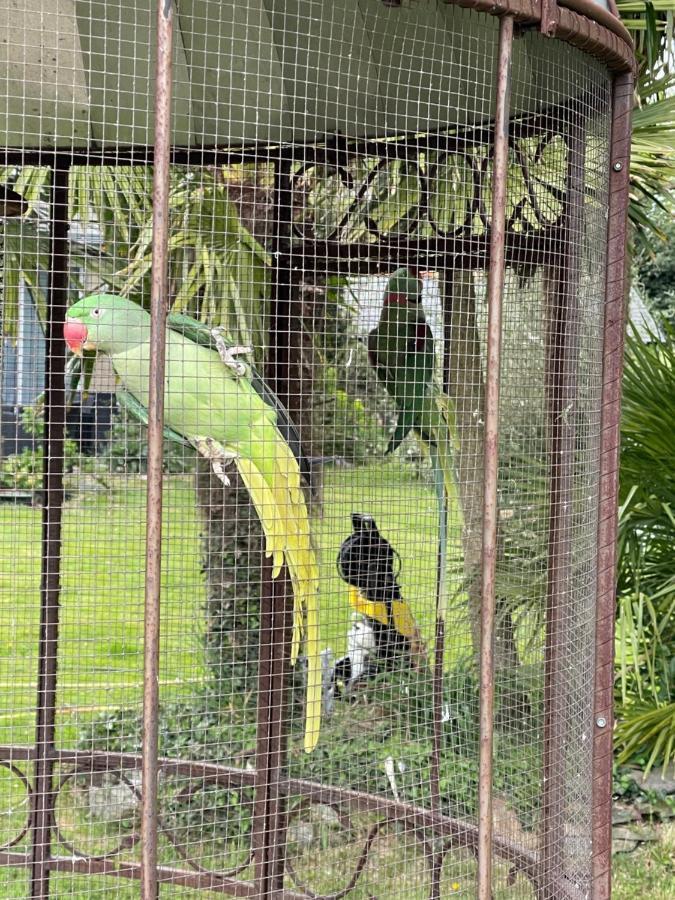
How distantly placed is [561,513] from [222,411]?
687 mm

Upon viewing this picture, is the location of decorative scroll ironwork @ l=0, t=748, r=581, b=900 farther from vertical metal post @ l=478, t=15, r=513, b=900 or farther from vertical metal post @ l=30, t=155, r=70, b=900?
vertical metal post @ l=478, t=15, r=513, b=900

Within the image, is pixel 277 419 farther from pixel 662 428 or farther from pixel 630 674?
pixel 630 674

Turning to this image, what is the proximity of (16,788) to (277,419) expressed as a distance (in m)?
2.21

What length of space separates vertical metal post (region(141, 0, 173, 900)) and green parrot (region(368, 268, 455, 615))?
1003 mm

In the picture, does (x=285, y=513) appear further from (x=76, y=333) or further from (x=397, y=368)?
(x=76, y=333)

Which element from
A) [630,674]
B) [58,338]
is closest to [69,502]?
[58,338]

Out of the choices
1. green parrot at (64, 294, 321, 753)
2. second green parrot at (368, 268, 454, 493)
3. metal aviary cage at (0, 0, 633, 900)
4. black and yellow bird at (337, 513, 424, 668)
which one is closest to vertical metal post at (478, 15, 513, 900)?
metal aviary cage at (0, 0, 633, 900)

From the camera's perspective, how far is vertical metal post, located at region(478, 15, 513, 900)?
137 cm

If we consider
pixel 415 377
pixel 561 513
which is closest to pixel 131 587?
pixel 415 377

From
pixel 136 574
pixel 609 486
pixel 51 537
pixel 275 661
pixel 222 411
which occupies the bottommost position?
pixel 275 661

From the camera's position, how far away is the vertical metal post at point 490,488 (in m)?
1.37

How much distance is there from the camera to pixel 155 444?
1196 millimetres

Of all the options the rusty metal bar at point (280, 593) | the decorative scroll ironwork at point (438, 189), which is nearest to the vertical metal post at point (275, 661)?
the rusty metal bar at point (280, 593)

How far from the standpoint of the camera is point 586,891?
1638 mm
